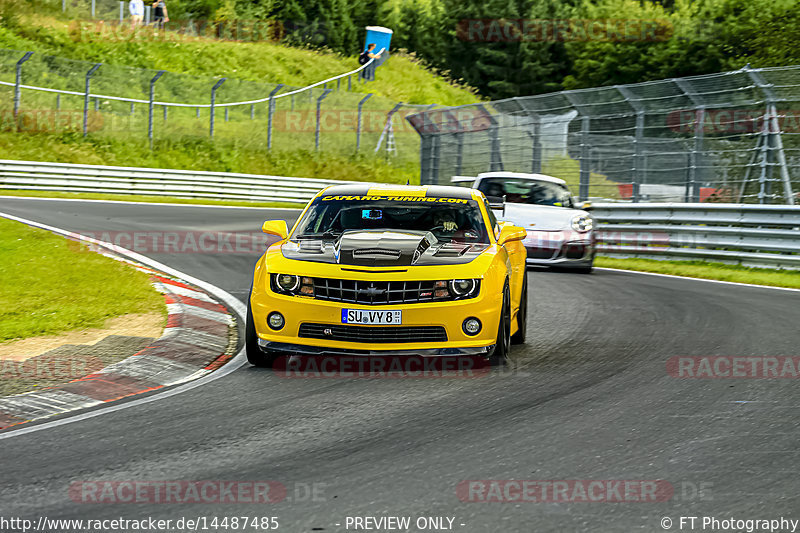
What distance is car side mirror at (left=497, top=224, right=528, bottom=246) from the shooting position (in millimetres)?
8477

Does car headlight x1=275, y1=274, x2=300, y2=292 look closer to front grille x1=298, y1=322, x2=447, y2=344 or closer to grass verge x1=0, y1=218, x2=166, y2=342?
front grille x1=298, y1=322, x2=447, y2=344

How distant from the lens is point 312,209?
870 centimetres

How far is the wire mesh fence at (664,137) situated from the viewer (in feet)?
58.1

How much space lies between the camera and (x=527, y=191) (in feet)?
55.1

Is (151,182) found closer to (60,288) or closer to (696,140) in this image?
(696,140)

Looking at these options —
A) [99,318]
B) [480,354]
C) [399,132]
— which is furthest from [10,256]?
[399,132]

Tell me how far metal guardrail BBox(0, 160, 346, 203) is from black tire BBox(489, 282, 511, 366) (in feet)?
77.5

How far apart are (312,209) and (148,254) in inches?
279

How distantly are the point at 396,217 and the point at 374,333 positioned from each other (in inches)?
62.0

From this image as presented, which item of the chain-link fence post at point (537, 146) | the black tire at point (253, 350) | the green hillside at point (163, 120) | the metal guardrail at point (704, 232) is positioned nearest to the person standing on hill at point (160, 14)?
the green hillside at point (163, 120)

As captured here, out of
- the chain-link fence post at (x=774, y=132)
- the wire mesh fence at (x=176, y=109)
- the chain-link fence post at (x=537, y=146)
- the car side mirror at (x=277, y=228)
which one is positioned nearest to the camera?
the car side mirror at (x=277, y=228)

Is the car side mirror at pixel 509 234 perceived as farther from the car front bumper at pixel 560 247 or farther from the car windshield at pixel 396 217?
the car front bumper at pixel 560 247

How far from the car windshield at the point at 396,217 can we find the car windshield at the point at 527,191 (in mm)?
7942

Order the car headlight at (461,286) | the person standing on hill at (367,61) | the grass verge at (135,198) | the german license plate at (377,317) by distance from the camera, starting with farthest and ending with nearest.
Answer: the person standing on hill at (367,61)
the grass verge at (135,198)
the car headlight at (461,286)
the german license plate at (377,317)
